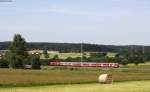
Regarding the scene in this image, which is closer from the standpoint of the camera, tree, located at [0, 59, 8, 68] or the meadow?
the meadow

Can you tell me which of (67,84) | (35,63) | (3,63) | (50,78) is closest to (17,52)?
(3,63)

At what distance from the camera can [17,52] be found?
5315 inches

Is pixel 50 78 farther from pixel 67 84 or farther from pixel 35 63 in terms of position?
pixel 35 63

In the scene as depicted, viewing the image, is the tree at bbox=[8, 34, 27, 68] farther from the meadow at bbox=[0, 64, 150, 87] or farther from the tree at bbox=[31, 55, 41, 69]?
the meadow at bbox=[0, 64, 150, 87]

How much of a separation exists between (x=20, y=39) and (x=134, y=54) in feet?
153

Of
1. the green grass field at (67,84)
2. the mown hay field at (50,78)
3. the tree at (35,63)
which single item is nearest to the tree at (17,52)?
the tree at (35,63)

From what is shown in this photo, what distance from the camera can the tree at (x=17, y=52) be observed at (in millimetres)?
120831

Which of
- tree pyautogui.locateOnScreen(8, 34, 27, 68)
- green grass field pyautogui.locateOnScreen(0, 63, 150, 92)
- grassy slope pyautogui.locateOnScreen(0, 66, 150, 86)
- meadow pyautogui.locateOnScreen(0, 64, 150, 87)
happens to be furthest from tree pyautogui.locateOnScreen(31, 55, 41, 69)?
green grass field pyautogui.locateOnScreen(0, 63, 150, 92)

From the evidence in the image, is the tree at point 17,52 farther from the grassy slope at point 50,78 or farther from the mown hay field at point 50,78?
the mown hay field at point 50,78

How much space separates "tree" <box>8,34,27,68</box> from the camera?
396 ft

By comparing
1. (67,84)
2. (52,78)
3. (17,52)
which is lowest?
(52,78)

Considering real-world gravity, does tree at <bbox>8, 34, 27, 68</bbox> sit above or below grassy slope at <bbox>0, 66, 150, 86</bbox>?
above

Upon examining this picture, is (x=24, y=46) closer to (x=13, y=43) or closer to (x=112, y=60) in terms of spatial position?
(x=13, y=43)

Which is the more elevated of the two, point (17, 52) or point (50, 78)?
point (17, 52)
